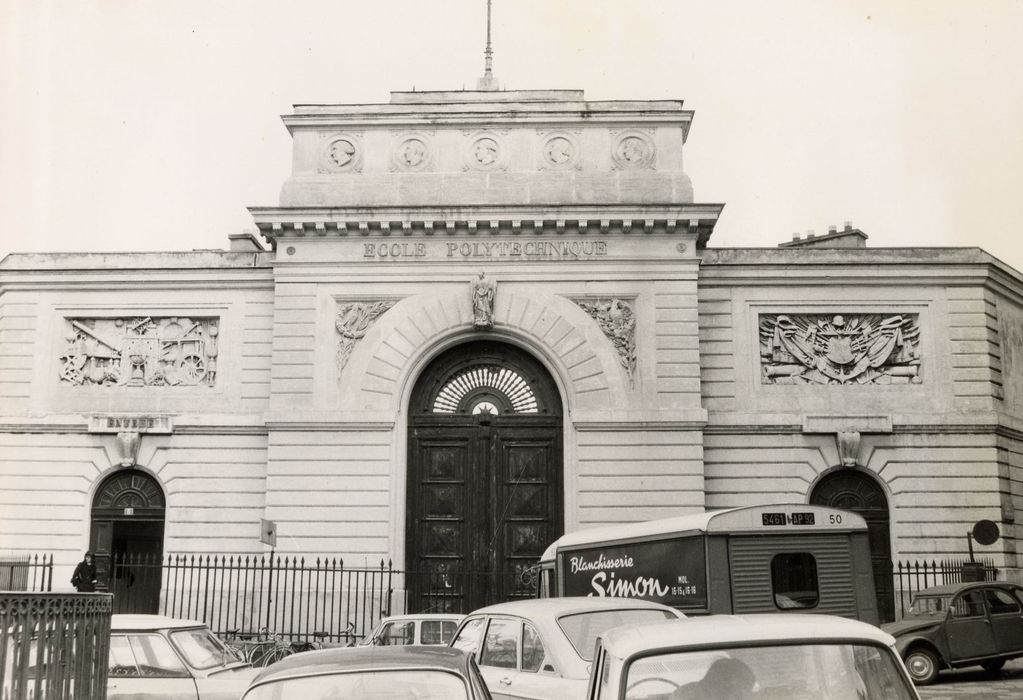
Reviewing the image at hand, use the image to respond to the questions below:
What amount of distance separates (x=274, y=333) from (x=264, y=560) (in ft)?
17.3

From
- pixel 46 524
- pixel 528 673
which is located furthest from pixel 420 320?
pixel 528 673

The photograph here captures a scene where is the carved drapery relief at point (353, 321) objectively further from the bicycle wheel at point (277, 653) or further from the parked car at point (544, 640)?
the parked car at point (544, 640)

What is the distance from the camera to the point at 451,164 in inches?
1015

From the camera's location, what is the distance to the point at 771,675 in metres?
5.23

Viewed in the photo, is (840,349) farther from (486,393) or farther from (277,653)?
(277,653)

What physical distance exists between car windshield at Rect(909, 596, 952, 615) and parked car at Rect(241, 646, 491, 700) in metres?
13.5

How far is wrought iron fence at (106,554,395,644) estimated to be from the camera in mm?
22609

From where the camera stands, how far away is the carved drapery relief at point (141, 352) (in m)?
26.5

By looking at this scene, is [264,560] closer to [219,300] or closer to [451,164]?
[219,300]

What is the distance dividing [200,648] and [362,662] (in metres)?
5.67

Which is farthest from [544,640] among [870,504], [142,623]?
[870,504]

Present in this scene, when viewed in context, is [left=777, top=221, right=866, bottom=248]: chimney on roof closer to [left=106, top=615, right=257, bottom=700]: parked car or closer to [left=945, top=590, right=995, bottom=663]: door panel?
[left=945, top=590, right=995, bottom=663]: door panel

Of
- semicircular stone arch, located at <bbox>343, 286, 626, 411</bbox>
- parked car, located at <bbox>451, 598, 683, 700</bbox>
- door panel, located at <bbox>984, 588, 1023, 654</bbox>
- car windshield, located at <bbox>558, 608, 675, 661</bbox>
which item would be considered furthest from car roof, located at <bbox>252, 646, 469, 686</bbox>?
semicircular stone arch, located at <bbox>343, 286, 626, 411</bbox>

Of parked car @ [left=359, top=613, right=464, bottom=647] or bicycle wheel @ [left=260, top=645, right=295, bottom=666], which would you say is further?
bicycle wheel @ [left=260, top=645, right=295, bottom=666]
